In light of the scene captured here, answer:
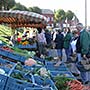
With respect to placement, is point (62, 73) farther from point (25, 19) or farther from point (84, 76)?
point (25, 19)

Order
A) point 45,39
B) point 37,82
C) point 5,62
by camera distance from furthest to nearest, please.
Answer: point 45,39 → point 5,62 → point 37,82

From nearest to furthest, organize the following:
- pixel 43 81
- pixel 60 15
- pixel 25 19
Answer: pixel 43 81, pixel 25 19, pixel 60 15

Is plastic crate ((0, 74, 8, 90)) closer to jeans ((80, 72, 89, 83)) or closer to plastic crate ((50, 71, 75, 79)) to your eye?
plastic crate ((50, 71, 75, 79))

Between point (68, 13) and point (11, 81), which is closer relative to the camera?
point (11, 81)

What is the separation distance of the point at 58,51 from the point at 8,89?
11490 millimetres

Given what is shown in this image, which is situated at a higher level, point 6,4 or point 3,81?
point 3,81

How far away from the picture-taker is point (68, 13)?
9919cm

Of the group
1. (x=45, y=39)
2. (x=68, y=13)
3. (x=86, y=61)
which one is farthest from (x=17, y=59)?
(x=68, y=13)

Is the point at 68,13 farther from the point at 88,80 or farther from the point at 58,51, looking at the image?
the point at 88,80

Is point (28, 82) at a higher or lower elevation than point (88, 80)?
higher

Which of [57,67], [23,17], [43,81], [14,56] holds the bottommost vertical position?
[57,67]

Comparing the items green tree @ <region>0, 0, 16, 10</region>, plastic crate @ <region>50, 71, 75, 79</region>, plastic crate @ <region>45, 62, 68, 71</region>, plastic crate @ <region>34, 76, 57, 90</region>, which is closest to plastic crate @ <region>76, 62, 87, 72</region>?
plastic crate @ <region>45, 62, 68, 71</region>

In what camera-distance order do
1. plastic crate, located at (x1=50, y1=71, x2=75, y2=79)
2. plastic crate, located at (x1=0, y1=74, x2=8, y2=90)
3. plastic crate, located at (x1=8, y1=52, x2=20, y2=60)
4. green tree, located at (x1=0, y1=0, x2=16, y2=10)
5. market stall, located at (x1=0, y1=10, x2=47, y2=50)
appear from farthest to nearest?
green tree, located at (x1=0, y1=0, x2=16, y2=10) < market stall, located at (x1=0, y1=10, x2=47, y2=50) < plastic crate, located at (x1=8, y1=52, x2=20, y2=60) < plastic crate, located at (x1=50, y1=71, x2=75, y2=79) < plastic crate, located at (x1=0, y1=74, x2=8, y2=90)

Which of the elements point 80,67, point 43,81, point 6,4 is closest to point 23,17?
point 80,67
